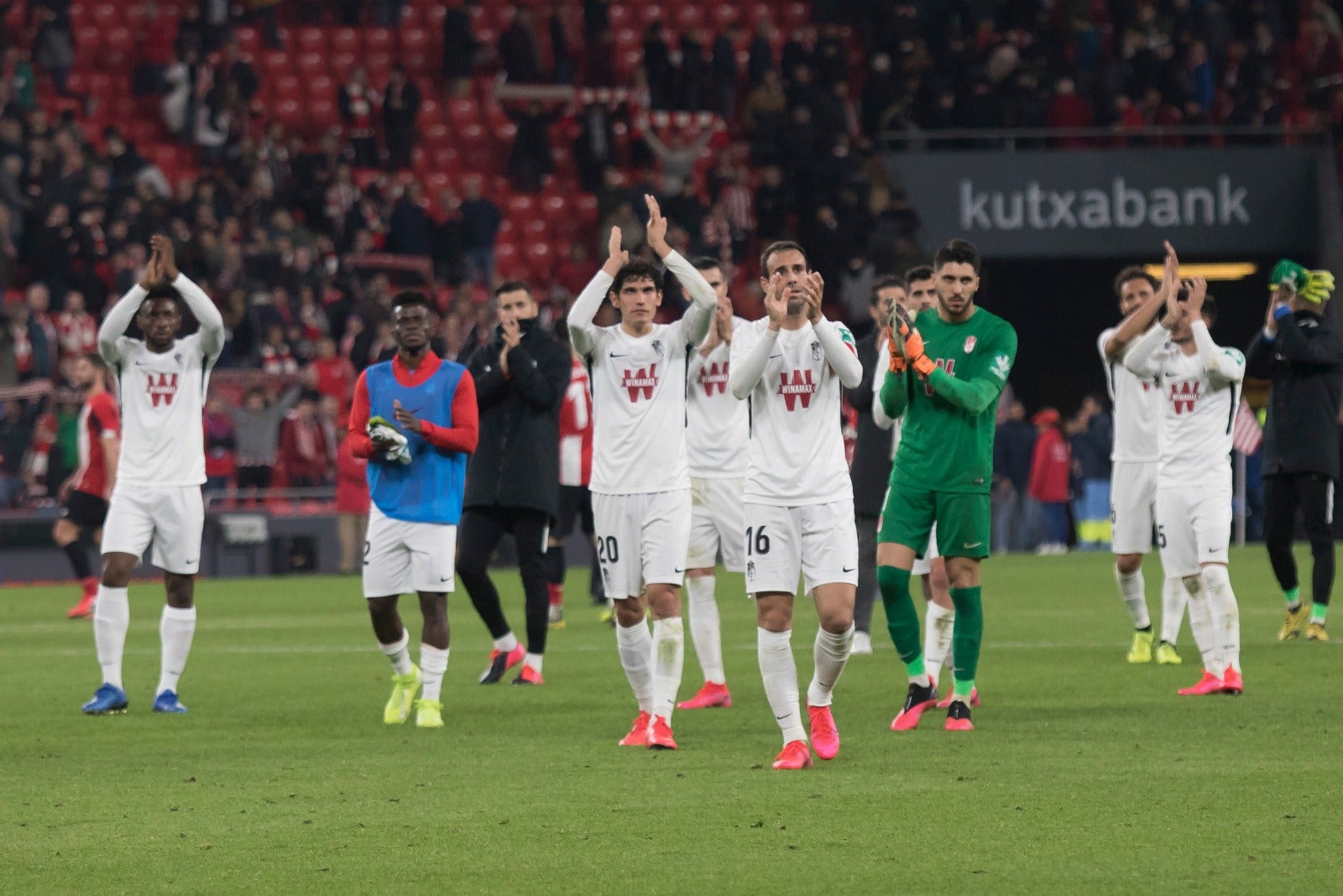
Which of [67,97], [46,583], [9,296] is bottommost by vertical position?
[46,583]

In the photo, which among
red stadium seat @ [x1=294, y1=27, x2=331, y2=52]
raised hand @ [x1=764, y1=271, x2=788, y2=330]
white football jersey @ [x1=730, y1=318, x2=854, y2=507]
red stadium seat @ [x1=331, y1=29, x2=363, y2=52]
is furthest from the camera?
red stadium seat @ [x1=331, y1=29, x2=363, y2=52]

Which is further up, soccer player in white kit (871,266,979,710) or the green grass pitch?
soccer player in white kit (871,266,979,710)

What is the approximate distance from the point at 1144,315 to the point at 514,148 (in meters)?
19.7

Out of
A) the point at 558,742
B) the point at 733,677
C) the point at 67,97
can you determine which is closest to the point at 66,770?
the point at 558,742

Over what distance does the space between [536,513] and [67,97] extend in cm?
1960

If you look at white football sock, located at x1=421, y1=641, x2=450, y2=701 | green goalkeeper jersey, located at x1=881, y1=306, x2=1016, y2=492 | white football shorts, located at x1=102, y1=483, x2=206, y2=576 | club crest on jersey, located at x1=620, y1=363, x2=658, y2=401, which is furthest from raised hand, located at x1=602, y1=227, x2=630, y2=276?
white football shorts, located at x1=102, y1=483, x2=206, y2=576

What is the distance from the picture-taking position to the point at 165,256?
10.1m

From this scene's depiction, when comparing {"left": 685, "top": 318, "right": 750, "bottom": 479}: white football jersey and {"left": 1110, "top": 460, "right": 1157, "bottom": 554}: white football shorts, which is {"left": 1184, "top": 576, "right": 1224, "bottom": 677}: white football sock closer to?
{"left": 1110, "top": 460, "right": 1157, "bottom": 554}: white football shorts

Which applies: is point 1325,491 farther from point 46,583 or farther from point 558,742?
point 46,583

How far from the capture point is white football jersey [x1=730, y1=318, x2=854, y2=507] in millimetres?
8305

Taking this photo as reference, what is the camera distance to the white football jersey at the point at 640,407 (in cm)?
914

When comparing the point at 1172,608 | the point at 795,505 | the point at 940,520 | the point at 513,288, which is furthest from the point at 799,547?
the point at 1172,608

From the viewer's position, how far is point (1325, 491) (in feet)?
43.6

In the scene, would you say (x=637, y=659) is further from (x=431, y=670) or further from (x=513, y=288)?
(x=513, y=288)
